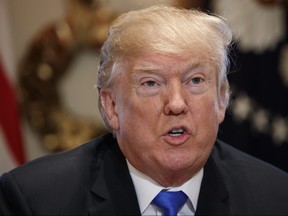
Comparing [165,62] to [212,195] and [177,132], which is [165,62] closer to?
[177,132]

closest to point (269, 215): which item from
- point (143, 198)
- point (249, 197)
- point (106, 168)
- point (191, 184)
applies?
point (249, 197)

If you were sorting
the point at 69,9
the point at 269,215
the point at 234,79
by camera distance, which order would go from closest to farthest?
the point at 269,215, the point at 234,79, the point at 69,9

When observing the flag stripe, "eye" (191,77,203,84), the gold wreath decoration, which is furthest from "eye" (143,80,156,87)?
the gold wreath decoration

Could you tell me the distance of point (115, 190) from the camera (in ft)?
6.39

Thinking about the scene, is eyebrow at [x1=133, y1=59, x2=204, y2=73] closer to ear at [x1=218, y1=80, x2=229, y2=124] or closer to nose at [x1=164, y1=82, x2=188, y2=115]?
nose at [x1=164, y1=82, x2=188, y2=115]

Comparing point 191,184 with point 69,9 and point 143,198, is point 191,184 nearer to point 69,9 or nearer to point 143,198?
point 143,198

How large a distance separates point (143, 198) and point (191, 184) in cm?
16

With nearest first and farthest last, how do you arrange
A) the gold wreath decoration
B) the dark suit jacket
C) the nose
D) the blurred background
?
the nose
the dark suit jacket
the blurred background
the gold wreath decoration

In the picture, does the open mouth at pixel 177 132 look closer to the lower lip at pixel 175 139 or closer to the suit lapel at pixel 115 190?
the lower lip at pixel 175 139

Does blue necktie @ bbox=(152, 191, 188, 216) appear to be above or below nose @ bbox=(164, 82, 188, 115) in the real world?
below

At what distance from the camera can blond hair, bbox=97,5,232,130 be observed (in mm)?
1803

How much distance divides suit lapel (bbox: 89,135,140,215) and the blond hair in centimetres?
26

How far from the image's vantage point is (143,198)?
1.96 meters

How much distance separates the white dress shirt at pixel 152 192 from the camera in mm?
1945
